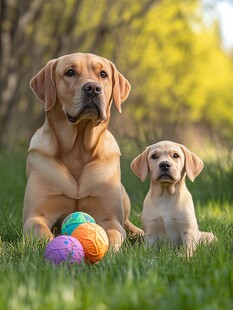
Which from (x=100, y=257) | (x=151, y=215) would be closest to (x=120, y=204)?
(x=151, y=215)

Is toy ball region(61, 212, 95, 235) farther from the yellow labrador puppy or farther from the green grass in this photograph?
the yellow labrador puppy

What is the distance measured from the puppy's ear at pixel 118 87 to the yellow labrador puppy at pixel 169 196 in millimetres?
490

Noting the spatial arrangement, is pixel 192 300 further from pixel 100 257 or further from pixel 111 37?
pixel 111 37

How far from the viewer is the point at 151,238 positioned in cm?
526

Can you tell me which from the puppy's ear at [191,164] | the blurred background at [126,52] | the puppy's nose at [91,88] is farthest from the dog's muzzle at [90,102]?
the blurred background at [126,52]

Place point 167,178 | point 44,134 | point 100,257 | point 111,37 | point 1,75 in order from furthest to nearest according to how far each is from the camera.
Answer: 1. point 111,37
2. point 1,75
3. point 44,134
4. point 167,178
5. point 100,257

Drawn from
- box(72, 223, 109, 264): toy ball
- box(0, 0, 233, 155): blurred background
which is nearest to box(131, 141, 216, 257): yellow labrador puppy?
box(72, 223, 109, 264): toy ball

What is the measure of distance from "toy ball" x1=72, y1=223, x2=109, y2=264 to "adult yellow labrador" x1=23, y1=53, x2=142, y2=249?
744mm

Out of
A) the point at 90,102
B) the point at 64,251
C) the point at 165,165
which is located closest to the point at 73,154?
the point at 90,102

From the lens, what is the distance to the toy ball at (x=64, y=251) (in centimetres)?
392

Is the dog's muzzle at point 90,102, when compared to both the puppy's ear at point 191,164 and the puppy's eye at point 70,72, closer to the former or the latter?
the puppy's eye at point 70,72

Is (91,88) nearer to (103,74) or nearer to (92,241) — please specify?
(103,74)

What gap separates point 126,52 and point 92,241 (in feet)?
47.0

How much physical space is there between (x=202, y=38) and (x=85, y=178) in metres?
26.1
